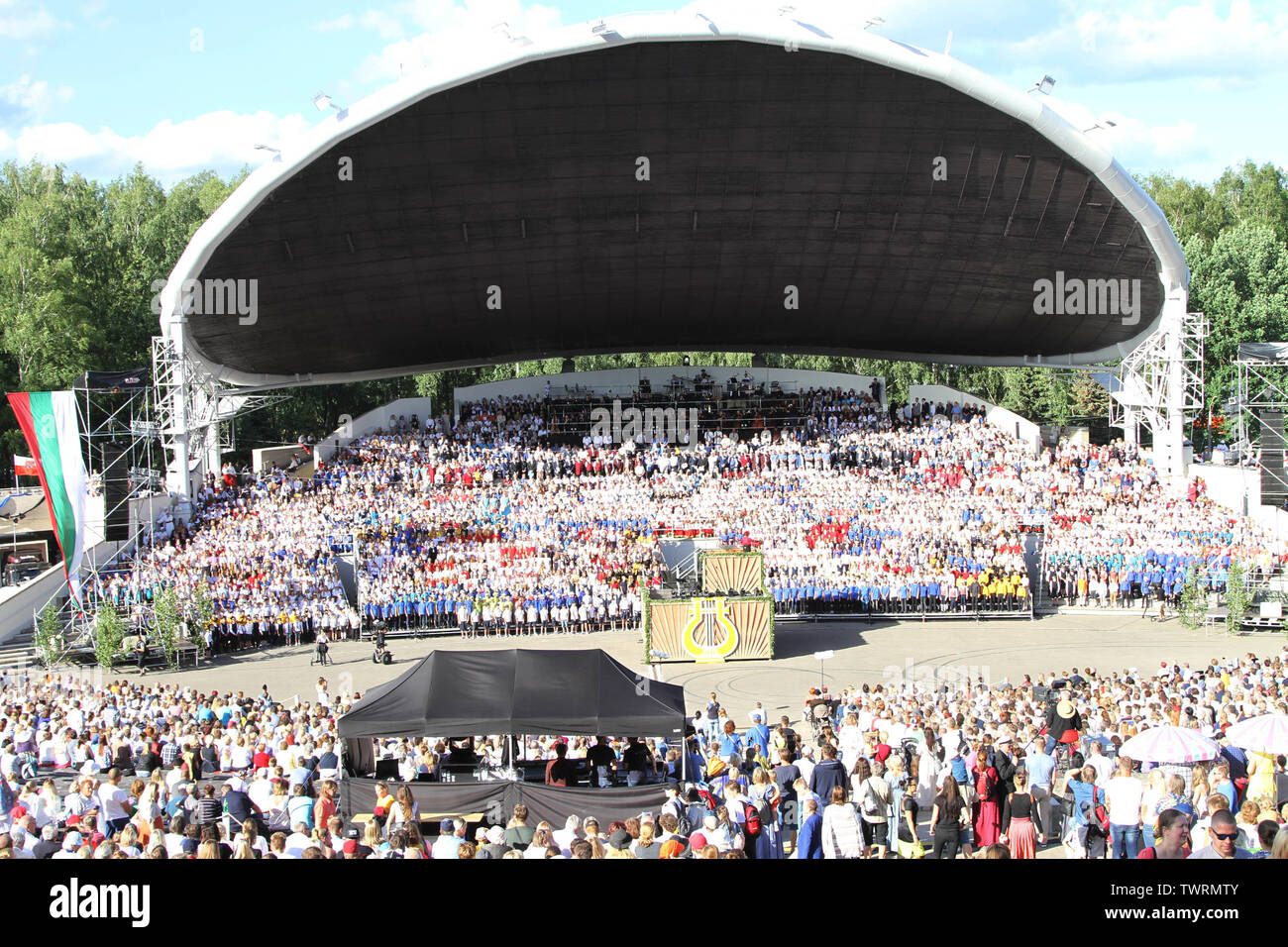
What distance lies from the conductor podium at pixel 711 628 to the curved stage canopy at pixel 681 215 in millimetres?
14442

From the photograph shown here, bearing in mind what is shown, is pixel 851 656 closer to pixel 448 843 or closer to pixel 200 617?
pixel 200 617

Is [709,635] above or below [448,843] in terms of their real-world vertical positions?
below

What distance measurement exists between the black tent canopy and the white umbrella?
549cm

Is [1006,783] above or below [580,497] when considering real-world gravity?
below

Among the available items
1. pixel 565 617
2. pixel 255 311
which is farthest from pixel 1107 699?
pixel 255 311

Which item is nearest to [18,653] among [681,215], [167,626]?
[167,626]

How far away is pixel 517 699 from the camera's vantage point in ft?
41.9

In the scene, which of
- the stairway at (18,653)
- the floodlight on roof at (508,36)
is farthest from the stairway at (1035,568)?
the stairway at (18,653)

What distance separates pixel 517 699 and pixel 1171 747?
260 inches

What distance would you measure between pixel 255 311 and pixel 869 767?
31.2m

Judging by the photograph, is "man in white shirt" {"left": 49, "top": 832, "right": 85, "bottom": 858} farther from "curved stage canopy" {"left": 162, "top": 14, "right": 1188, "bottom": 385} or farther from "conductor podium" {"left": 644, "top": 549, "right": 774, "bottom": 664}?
"curved stage canopy" {"left": 162, "top": 14, "right": 1188, "bottom": 385}

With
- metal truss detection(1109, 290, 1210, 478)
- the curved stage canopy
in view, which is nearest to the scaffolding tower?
metal truss detection(1109, 290, 1210, 478)
